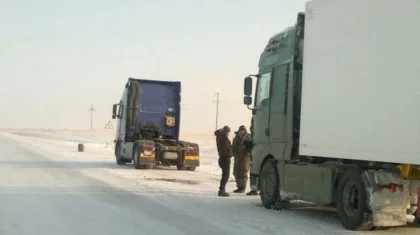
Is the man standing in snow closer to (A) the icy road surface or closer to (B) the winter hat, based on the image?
(A) the icy road surface

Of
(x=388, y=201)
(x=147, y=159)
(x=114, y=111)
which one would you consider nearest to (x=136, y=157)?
(x=147, y=159)

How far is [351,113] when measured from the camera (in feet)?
26.2

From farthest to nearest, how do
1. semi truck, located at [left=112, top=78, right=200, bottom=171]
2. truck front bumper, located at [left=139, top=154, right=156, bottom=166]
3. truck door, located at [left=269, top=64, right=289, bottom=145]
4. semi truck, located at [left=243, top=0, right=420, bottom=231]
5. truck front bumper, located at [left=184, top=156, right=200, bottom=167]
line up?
semi truck, located at [left=112, top=78, right=200, bottom=171], truck front bumper, located at [left=184, top=156, right=200, bottom=167], truck front bumper, located at [left=139, top=154, right=156, bottom=166], truck door, located at [left=269, top=64, right=289, bottom=145], semi truck, located at [left=243, top=0, right=420, bottom=231]

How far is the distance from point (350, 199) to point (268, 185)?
2661mm

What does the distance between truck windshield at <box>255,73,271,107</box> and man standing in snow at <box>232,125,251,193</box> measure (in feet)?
7.51

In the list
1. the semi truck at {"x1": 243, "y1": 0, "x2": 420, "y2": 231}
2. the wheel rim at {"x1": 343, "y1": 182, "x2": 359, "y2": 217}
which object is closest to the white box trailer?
the semi truck at {"x1": 243, "y1": 0, "x2": 420, "y2": 231}

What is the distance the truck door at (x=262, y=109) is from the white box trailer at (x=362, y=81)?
1.72 m

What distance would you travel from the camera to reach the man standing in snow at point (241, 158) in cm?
1366

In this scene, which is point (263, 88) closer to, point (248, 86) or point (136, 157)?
point (248, 86)

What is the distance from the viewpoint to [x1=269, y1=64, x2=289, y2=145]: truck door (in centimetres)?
1013

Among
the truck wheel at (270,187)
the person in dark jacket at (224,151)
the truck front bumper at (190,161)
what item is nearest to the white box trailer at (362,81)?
the truck wheel at (270,187)

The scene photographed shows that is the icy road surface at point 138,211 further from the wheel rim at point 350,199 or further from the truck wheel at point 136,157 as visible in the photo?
the truck wheel at point 136,157

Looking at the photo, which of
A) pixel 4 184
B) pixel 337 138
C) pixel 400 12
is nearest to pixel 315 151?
pixel 337 138

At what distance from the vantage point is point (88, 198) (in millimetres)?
11172
